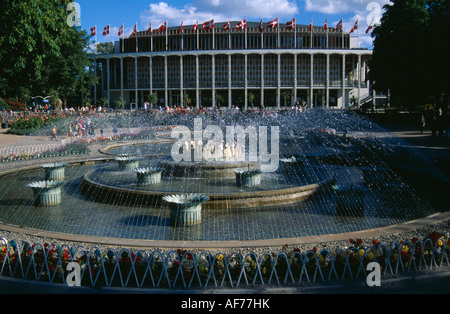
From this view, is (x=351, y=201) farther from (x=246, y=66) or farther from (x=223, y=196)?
(x=246, y=66)

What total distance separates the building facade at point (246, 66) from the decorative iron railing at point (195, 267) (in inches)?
2651

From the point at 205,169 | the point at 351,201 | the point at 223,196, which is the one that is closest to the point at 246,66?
the point at 205,169

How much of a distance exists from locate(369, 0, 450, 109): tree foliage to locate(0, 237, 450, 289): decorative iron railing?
34.1 metres

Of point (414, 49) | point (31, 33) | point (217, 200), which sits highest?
point (414, 49)

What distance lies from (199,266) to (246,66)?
71764mm

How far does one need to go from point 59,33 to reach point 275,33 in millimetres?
64103

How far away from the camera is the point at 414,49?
39.1 metres

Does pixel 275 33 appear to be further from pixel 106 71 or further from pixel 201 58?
pixel 106 71

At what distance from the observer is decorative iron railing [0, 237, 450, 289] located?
22.4 feet

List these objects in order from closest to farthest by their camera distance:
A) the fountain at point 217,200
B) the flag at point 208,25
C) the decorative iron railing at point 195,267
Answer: the decorative iron railing at point 195,267, the fountain at point 217,200, the flag at point 208,25

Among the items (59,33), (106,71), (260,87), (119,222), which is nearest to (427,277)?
(119,222)

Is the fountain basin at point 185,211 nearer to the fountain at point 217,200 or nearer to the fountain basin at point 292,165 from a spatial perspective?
the fountain at point 217,200

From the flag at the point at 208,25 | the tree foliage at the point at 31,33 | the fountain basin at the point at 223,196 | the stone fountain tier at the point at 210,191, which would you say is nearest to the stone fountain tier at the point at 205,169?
the stone fountain tier at the point at 210,191

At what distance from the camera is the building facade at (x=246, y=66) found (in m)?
76.2
